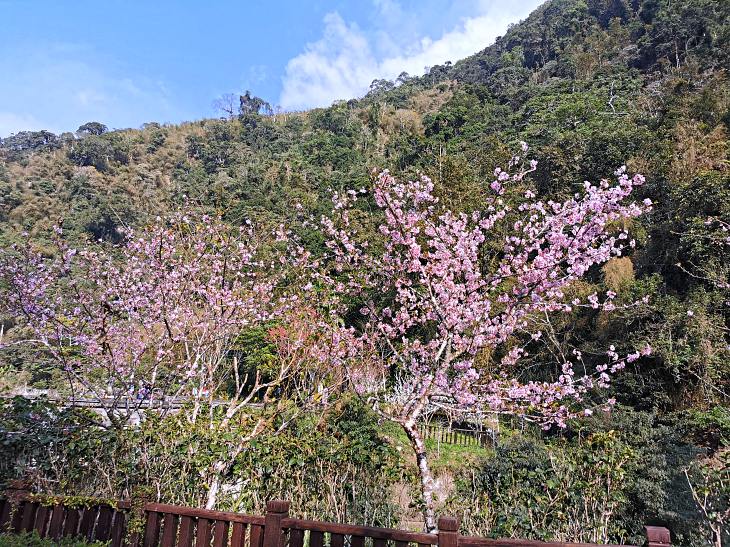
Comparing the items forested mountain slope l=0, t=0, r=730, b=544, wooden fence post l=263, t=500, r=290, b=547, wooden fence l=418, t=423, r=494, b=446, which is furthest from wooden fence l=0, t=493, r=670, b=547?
wooden fence l=418, t=423, r=494, b=446

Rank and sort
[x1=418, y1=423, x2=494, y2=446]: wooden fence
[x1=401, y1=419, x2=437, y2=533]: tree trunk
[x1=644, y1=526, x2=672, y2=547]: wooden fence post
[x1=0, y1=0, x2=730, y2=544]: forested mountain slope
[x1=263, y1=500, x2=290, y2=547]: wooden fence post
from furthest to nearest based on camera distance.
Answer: [x1=418, y1=423, x2=494, y2=446]: wooden fence < [x1=0, y1=0, x2=730, y2=544]: forested mountain slope < [x1=401, y1=419, x2=437, y2=533]: tree trunk < [x1=263, y1=500, x2=290, y2=547]: wooden fence post < [x1=644, y1=526, x2=672, y2=547]: wooden fence post

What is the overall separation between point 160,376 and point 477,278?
4.58 meters

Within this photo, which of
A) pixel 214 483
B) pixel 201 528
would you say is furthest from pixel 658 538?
pixel 214 483

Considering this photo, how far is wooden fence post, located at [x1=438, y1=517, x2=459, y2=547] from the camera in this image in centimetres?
230

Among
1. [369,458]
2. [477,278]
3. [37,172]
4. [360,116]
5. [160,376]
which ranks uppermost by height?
[360,116]

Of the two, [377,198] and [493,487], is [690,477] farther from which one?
[377,198]

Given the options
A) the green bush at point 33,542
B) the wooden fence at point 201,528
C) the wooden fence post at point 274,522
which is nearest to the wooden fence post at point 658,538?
the wooden fence at point 201,528

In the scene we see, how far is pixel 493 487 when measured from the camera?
4.87m

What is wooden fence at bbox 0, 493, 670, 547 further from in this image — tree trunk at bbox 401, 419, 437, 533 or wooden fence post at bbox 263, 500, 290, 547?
tree trunk at bbox 401, 419, 437, 533

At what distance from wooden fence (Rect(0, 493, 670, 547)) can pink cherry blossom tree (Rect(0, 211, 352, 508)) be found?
0.86 meters

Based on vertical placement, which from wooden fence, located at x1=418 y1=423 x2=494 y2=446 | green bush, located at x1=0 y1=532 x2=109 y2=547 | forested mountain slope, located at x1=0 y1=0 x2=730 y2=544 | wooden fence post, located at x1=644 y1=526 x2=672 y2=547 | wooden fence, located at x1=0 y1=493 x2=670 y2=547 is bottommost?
green bush, located at x1=0 y1=532 x2=109 y2=547

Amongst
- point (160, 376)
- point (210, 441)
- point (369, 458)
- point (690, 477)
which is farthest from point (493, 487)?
point (160, 376)

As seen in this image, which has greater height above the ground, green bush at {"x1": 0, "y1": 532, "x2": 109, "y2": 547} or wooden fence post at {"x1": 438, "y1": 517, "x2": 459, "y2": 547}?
wooden fence post at {"x1": 438, "y1": 517, "x2": 459, "y2": 547}

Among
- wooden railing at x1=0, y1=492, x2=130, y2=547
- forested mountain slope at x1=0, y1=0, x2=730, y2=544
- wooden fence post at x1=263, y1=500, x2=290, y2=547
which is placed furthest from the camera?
forested mountain slope at x1=0, y1=0, x2=730, y2=544
